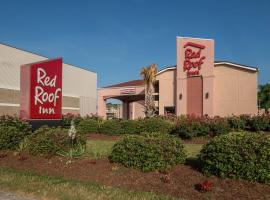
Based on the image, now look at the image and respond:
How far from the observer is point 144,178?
8406 millimetres

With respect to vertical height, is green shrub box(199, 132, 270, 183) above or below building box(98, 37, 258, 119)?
below

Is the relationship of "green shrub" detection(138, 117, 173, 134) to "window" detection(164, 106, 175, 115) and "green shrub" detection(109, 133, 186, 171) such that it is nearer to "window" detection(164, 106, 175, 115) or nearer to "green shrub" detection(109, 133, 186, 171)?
"green shrub" detection(109, 133, 186, 171)

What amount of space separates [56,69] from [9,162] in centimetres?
646

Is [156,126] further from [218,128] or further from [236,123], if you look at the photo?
[236,123]

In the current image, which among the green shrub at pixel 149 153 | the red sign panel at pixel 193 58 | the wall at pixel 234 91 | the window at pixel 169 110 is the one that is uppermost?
the red sign panel at pixel 193 58

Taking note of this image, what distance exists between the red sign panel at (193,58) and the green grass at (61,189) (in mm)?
27043

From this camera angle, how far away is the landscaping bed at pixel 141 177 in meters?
7.23

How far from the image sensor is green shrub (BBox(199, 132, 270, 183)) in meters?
7.55

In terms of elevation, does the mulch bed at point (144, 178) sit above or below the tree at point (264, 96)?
below

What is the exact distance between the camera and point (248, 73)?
31.9 metres

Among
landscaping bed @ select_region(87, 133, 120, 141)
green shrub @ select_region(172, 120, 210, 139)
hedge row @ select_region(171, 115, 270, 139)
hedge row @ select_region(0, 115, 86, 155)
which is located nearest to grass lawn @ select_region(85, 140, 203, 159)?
hedge row @ select_region(0, 115, 86, 155)

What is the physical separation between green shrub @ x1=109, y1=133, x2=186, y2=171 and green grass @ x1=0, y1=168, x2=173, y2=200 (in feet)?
4.71

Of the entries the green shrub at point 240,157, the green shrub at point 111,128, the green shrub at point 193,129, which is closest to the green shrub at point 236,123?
the green shrub at point 193,129

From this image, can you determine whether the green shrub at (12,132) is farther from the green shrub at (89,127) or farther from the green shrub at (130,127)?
the green shrub at (89,127)
